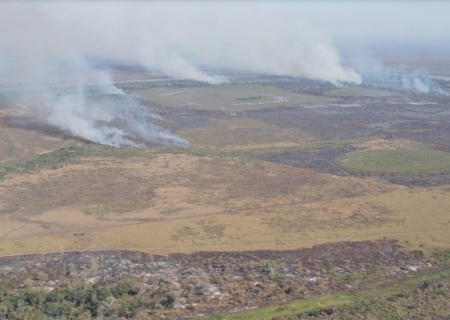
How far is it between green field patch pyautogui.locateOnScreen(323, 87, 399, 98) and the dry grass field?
32931 millimetres

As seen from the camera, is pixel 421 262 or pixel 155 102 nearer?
pixel 421 262

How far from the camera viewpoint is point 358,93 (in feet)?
299

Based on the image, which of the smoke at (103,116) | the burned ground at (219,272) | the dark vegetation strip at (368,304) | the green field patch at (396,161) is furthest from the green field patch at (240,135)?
the dark vegetation strip at (368,304)

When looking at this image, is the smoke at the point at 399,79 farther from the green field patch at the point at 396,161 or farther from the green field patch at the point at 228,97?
the green field patch at the point at 396,161

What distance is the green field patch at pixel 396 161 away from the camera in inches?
1745

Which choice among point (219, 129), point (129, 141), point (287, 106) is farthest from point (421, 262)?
point (287, 106)

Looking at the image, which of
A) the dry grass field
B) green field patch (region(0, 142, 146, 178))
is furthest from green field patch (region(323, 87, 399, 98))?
green field patch (region(0, 142, 146, 178))

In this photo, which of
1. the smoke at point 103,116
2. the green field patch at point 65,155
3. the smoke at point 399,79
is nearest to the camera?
the green field patch at point 65,155

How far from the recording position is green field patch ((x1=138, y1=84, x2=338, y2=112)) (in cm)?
7979

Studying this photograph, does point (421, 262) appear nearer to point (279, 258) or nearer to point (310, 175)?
point (279, 258)

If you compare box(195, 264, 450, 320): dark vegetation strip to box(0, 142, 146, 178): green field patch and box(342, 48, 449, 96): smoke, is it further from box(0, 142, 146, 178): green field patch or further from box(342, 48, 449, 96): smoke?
box(342, 48, 449, 96): smoke

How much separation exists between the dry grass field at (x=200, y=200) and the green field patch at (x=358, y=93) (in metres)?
32.9

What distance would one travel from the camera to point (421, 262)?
27.4m

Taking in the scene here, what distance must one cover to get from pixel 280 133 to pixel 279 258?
109 ft
